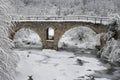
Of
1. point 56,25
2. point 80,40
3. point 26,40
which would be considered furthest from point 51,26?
point 26,40

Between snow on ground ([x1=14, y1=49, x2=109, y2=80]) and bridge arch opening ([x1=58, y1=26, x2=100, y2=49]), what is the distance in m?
6.07

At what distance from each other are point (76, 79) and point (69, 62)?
7.22 meters

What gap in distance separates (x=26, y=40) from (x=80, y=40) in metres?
10.3

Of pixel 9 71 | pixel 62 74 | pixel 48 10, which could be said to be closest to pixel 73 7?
pixel 48 10

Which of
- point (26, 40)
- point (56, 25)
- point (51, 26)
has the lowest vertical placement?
point (26, 40)

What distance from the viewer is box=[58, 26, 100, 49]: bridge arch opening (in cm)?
4562

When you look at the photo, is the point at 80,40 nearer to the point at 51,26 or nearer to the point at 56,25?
the point at 56,25

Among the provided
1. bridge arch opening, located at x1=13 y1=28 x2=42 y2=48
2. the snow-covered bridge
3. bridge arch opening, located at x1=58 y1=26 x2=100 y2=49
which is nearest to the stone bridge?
the snow-covered bridge

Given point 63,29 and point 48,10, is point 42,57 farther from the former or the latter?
point 48,10

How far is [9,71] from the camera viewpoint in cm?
1520

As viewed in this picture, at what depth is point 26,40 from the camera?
1939 inches

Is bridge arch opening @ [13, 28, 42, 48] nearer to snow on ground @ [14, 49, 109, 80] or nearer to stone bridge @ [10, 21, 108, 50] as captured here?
stone bridge @ [10, 21, 108, 50]

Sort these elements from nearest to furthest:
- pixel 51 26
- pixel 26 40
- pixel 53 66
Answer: pixel 53 66 → pixel 51 26 → pixel 26 40

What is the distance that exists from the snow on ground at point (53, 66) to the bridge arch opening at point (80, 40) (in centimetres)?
607
